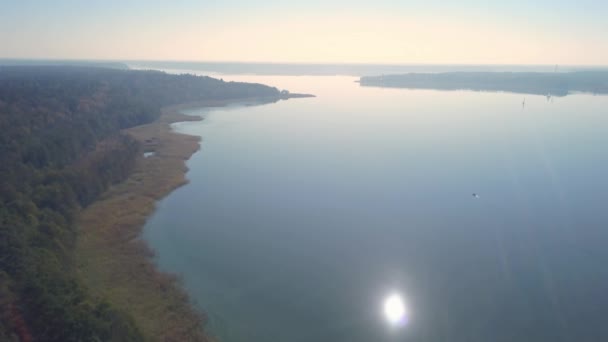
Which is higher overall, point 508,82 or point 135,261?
point 508,82

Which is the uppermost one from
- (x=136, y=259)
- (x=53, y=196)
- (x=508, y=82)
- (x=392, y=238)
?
(x=508, y=82)

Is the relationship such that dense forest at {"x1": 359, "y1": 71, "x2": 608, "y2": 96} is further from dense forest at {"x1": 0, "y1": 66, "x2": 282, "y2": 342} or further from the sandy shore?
the sandy shore

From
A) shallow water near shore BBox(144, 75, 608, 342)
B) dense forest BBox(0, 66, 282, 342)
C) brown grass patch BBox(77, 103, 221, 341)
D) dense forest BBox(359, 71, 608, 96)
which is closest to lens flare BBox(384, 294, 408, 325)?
shallow water near shore BBox(144, 75, 608, 342)

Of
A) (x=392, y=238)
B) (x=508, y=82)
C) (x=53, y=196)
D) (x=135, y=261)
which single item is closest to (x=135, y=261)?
(x=135, y=261)

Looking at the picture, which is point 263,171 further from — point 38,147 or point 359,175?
point 38,147

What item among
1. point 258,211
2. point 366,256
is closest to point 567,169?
point 366,256

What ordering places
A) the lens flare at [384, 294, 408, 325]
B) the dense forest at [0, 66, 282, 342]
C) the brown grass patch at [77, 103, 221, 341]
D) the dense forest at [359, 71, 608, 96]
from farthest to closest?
the dense forest at [359, 71, 608, 96] < the lens flare at [384, 294, 408, 325] < the brown grass patch at [77, 103, 221, 341] < the dense forest at [0, 66, 282, 342]

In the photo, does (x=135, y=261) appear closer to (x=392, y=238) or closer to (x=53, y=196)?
(x=53, y=196)
